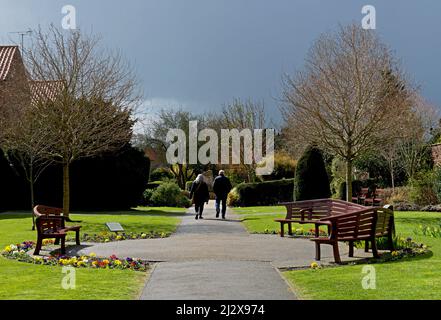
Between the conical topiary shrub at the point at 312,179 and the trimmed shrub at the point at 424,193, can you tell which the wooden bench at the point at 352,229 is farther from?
the trimmed shrub at the point at 424,193

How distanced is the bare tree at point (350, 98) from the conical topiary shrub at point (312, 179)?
148 inches

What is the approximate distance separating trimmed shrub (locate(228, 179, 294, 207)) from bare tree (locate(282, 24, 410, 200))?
44.7 feet

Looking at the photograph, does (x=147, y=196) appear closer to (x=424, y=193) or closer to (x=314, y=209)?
(x=424, y=193)

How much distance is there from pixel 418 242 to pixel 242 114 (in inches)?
1828

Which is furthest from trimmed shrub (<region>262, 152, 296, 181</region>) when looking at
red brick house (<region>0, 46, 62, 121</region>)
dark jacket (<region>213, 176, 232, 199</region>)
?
red brick house (<region>0, 46, 62, 121</region>)

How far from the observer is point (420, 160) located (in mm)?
39312

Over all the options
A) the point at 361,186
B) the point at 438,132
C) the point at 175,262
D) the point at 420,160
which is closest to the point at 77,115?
the point at 175,262

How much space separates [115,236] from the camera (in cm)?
1705

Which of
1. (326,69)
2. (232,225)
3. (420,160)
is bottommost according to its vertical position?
(232,225)

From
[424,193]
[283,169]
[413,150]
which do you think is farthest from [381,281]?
[283,169]

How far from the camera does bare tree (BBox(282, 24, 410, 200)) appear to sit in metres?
24.6

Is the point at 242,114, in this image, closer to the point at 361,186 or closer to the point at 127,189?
the point at 361,186

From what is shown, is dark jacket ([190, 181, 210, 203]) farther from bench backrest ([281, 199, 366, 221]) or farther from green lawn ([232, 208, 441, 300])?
green lawn ([232, 208, 441, 300])

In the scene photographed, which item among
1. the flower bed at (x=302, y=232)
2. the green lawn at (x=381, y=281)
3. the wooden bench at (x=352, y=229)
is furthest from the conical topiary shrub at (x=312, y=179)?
the green lawn at (x=381, y=281)
